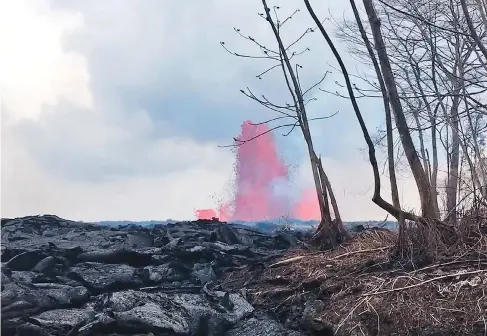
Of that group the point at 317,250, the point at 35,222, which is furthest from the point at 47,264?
the point at 35,222

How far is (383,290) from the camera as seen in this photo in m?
5.64

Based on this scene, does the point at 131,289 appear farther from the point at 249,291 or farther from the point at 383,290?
the point at 383,290

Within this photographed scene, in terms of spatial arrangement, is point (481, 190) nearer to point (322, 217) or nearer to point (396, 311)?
point (396, 311)

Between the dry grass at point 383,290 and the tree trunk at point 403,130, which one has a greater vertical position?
the tree trunk at point 403,130

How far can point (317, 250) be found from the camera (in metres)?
8.55

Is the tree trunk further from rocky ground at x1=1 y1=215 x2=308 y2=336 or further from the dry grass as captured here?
rocky ground at x1=1 y1=215 x2=308 y2=336

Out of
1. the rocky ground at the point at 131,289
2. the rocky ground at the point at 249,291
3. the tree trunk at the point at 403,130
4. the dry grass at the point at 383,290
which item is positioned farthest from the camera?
the tree trunk at the point at 403,130

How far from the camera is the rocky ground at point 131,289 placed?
18.0ft

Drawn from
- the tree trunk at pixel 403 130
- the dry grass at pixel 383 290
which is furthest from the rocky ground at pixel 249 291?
the tree trunk at pixel 403 130

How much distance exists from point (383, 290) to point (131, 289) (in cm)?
292

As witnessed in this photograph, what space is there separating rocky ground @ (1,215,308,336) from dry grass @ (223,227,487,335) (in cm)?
33

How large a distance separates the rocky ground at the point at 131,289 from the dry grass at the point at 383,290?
329 mm

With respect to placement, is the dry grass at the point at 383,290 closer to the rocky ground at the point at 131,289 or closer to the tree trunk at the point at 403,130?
the rocky ground at the point at 131,289

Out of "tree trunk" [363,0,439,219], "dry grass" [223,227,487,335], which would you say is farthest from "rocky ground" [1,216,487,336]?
"tree trunk" [363,0,439,219]
